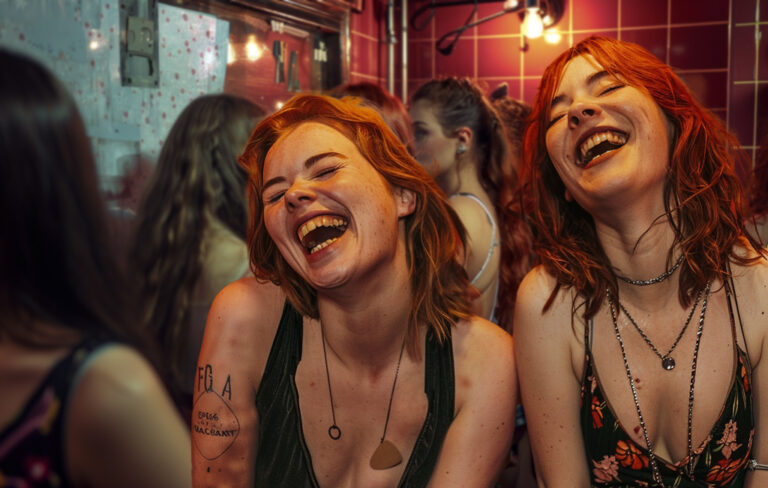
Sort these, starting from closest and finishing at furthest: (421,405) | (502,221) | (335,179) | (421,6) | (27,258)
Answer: (27,258), (335,179), (421,405), (502,221), (421,6)

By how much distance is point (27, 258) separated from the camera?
0.52 m

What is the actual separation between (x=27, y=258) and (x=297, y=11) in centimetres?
206

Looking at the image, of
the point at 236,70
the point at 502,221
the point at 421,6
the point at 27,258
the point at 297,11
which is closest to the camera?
the point at 27,258

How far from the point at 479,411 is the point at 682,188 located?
53 cm

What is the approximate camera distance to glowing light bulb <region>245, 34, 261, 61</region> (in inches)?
78.7

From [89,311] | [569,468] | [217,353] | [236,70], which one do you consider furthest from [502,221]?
[89,311]

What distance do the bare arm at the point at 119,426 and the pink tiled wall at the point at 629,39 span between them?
9.20ft

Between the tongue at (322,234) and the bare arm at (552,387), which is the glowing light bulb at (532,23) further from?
the tongue at (322,234)

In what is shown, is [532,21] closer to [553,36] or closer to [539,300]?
[553,36]

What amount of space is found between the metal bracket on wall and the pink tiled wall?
187cm

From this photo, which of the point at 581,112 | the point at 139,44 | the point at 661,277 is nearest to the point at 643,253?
the point at 661,277

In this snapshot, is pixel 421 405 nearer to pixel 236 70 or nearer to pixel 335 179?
pixel 335 179

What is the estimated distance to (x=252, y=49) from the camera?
2.04 metres

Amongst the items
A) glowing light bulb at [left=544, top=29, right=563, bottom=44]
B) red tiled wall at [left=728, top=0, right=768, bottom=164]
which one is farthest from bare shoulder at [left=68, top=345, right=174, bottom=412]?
glowing light bulb at [left=544, top=29, right=563, bottom=44]
